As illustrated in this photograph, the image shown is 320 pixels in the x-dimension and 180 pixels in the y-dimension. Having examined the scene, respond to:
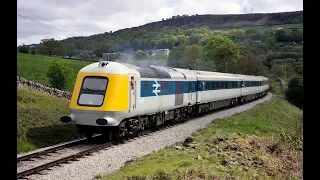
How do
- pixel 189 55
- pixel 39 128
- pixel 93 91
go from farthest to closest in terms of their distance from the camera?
1. pixel 189 55
2. pixel 39 128
3. pixel 93 91

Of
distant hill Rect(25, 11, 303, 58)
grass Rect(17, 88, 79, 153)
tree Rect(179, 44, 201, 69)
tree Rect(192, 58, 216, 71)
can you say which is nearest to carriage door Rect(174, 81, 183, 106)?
grass Rect(17, 88, 79, 153)

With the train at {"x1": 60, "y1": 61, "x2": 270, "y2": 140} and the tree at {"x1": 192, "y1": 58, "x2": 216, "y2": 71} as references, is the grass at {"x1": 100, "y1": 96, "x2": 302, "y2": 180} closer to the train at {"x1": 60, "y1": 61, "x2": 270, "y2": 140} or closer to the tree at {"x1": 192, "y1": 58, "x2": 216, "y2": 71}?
the train at {"x1": 60, "y1": 61, "x2": 270, "y2": 140}

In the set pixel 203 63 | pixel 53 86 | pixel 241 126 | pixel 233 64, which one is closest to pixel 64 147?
pixel 241 126

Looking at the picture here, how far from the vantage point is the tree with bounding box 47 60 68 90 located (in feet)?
92.1

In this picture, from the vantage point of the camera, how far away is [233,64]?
46.4 meters

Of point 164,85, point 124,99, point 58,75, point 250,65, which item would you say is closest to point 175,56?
point 250,65

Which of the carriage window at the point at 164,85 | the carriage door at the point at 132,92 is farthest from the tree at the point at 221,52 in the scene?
the carriage door at the point at 132,92

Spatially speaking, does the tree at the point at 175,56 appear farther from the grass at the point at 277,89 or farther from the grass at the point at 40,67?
the grass at the point at 277,89

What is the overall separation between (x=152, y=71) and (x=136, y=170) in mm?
7991

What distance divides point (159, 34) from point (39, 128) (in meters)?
26.6

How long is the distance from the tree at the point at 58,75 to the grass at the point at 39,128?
7.84 metres

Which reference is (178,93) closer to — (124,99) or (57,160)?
(124,99)

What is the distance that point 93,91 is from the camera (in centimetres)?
1377
